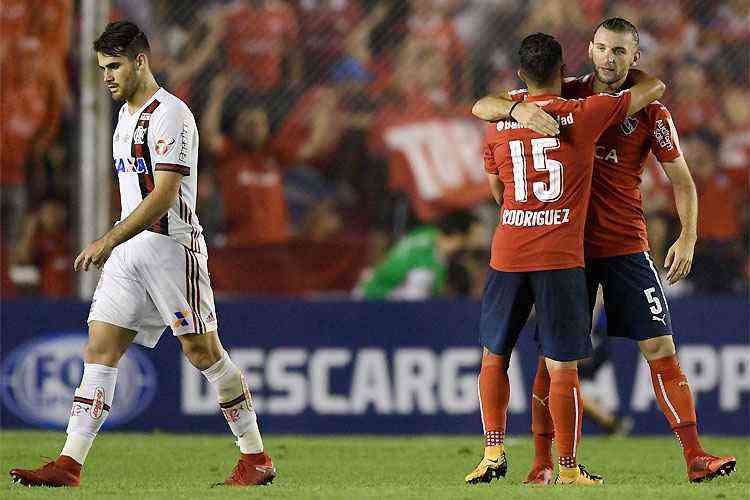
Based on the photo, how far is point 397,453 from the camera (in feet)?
29.7

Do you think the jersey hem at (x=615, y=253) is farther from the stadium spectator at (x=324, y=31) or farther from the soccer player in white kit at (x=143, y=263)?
the stadium spectator at (x=324, y=31)

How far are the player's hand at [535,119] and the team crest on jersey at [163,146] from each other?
151 cm

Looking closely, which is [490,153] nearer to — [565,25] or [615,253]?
[615,253]

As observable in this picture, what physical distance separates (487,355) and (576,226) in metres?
0.74

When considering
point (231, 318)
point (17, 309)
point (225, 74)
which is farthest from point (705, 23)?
point (17, 309)

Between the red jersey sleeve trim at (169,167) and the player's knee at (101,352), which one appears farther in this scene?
the player's knee at (101,352)

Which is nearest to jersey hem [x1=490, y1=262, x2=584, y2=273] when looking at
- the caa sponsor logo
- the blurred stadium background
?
the blurred stadium background

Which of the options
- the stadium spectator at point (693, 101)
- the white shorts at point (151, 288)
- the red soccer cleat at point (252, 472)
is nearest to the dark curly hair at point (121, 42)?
the white shorts at point (151, 288)

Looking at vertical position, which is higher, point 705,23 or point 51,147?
point 705,23

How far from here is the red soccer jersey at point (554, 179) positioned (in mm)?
6273

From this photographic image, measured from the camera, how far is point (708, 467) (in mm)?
6543

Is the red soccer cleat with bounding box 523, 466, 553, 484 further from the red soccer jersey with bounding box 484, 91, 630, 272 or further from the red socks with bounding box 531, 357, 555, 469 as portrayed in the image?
the red soccer jersey with bounding box 484, 91, 630, 272

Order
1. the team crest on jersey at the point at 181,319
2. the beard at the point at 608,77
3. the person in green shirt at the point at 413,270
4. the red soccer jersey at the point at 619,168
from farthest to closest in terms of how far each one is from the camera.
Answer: the person in green shirt at the point at 413,270
the red soccer jersey at the point at 619,168
the beard at the point at 608,77
the team crest on jersey at the point at 181,319

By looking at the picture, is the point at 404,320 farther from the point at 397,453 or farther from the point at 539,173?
the point at 539,173
